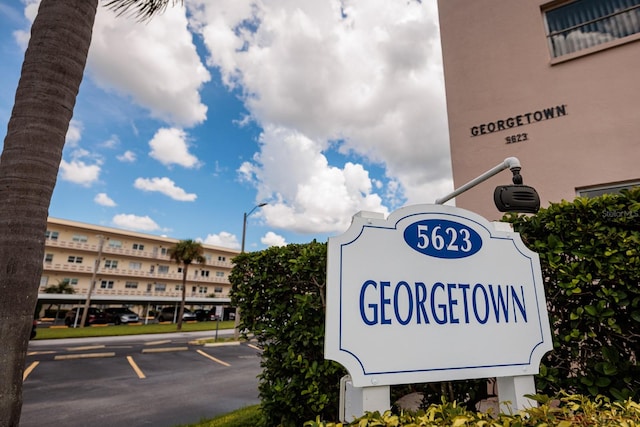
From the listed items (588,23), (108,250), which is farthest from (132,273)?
(588,23)

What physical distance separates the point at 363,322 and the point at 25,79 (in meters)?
3.93

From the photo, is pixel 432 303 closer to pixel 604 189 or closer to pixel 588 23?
pixel 604 189

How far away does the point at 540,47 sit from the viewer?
6.64 meters

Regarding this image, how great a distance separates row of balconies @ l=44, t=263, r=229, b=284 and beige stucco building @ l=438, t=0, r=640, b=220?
42.6 meters

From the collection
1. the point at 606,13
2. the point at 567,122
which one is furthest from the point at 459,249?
the point at 606,13

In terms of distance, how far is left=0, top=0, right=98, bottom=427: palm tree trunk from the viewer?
110 inches

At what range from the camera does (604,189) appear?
18.6 feet

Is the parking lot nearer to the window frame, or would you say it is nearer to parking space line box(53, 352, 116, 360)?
parking space line box(53, 352, 116, 360)

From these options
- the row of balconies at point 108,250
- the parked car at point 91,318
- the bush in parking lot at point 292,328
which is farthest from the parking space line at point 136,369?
the row of balconies at point 108,250

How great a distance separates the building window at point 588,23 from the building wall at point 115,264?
1468 inches

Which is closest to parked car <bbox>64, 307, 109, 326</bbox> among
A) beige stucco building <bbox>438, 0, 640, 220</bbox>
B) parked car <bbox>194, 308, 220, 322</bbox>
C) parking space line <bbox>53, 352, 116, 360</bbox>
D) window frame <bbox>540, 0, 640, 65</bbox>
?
parked car <bbox>194, 308, 220, 322</bbox>

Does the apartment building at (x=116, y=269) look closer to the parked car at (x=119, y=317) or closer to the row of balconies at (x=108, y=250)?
the row of balconies at (x=108, y=250)

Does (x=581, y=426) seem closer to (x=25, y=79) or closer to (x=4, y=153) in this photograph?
(x=4, y=153)

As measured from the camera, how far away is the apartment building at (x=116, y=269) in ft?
137
